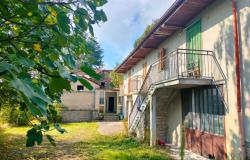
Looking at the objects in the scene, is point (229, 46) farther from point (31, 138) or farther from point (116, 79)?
point (116, 79)

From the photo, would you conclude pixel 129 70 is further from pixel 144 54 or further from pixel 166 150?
pixel 166 150

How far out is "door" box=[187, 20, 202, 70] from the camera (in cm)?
923

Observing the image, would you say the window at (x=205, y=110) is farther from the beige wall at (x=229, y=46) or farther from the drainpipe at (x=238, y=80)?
the drainpipe at (x=238, y=80)

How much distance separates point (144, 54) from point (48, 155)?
33.0ft

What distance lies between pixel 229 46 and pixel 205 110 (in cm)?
277

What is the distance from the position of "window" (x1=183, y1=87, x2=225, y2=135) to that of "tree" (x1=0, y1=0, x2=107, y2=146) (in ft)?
24.1

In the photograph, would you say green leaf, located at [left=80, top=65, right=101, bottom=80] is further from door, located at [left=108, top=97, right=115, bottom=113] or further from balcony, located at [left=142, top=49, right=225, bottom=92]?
door, located at [left=108, top=97, right=115, bottom=113]

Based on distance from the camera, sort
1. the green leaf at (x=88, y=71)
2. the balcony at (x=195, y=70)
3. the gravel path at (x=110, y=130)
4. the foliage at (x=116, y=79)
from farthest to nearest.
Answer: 1. the foliage at (x=116, y=79)
2. the gravel path at (x=110, y=130)
3. the balcony at (x=195, y=70)
4. the green leaf at (x=88, y=71)

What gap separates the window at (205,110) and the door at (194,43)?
3.40 ft

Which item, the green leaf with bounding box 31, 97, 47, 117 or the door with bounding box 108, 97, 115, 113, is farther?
the door with bounding box 108, 97, 115, 113

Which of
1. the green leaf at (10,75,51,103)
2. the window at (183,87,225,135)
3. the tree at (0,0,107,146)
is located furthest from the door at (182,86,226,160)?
the green leaf at (10,75,51,103)

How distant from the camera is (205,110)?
9.02 meters

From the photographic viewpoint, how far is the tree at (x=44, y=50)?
0.85m

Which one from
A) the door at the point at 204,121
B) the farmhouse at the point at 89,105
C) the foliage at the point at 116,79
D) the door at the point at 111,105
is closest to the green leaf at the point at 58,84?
the door at the point at 204,121
